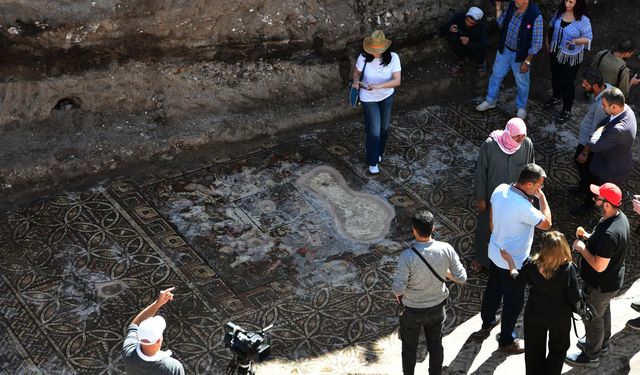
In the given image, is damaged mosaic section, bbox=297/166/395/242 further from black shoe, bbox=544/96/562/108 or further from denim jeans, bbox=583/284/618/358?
black shoe, bbox=544/96/562/108

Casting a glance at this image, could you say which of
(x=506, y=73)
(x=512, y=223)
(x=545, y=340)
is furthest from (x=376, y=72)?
(x=545, y=340)

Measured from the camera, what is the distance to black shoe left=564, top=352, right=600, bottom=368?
26.0 ft

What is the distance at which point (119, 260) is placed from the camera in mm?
8977

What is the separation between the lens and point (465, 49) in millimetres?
11922

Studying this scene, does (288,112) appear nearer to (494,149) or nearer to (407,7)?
(407,7)

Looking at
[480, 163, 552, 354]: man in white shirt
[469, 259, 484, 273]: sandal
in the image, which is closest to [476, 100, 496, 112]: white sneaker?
[469, 259, 484, 273]: sandal

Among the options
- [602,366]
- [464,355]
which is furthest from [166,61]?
[602,366]

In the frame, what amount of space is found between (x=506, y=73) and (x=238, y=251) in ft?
13.2

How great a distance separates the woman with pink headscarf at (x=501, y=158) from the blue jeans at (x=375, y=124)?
1.82 metres

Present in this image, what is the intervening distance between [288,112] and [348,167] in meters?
1.09

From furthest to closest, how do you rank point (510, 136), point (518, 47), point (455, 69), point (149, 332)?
1. point (455, 69)
2. point (518, 47)
3. point (510, 136)
4. point (149, 332)

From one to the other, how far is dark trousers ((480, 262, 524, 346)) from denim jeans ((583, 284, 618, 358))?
0.51m

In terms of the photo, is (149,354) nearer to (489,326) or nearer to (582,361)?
(489,326)

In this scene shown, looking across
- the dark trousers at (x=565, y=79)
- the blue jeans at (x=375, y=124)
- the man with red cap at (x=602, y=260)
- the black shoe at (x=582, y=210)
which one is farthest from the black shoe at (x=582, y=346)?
the dark trousers at (x=565, y=79)
